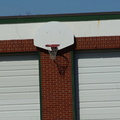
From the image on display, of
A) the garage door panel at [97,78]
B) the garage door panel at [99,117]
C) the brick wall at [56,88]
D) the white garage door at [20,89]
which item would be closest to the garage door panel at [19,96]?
the white garage door at [20,89]

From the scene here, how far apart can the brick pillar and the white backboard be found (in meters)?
0.49

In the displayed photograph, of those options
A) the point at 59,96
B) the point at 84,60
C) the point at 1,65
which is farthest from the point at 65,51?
the point at 1,65

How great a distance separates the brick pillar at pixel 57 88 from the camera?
9.19 metres

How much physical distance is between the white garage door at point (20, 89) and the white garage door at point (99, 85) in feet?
4.66

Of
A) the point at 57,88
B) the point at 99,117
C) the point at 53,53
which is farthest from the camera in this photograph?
the point at 99,117

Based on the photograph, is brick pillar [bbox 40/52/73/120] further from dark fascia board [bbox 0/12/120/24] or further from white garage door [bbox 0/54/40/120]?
dark fascia board [bbox 0/12/120/24]

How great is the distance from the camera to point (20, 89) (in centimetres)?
954

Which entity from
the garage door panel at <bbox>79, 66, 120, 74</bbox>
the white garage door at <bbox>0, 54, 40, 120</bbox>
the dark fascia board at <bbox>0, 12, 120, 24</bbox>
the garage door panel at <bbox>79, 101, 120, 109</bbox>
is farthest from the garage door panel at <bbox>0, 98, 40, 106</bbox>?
the dark fascia board at <bbox>0, 12, 120, 24</bbox>

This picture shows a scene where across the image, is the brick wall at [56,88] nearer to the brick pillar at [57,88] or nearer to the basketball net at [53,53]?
the brick pillar at [57,88]

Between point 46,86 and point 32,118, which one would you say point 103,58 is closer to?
point 46,86

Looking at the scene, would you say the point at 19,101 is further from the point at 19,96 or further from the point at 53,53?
the point at 53,53

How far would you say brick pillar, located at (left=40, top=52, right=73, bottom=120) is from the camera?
30.1ft

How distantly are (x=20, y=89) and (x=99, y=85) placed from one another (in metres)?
2.50

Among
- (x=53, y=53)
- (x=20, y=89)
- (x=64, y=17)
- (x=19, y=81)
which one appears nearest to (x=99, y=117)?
(x=53, y=53)
